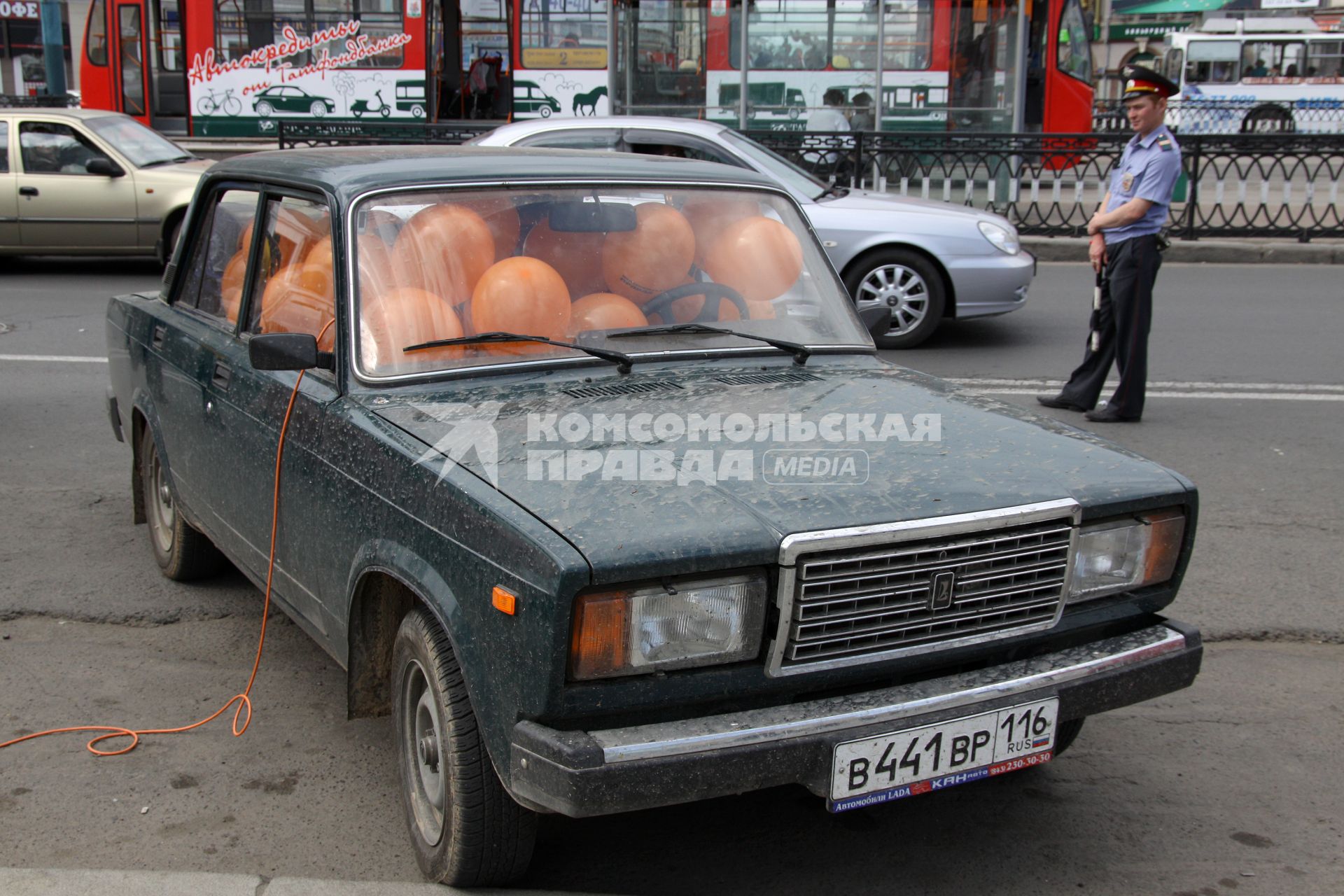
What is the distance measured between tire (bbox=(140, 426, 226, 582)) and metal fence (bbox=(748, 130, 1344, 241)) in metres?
11.1

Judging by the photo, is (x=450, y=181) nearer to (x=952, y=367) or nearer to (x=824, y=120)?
(x=952, y=367)

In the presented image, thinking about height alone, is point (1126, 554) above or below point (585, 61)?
below

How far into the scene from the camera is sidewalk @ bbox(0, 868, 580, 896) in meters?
2.83

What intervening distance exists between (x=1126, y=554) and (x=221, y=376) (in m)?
2.65

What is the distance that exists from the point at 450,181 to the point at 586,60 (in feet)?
47.1

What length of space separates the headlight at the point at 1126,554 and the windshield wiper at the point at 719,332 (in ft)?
3.59

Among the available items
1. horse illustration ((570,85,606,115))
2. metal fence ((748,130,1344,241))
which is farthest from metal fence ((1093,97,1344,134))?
horse illustration ((570,85,606,115))

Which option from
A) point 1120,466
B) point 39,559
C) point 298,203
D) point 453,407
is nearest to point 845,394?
point 1120,466

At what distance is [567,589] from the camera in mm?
2377

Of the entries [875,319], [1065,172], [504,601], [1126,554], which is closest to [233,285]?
[875,319]

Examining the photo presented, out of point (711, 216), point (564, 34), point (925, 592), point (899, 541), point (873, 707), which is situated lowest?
point (873, 707)

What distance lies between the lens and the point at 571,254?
144 inches

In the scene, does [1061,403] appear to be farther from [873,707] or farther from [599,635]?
[599,635]

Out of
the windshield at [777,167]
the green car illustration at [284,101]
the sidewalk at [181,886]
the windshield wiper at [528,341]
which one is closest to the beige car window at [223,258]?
the windshield wiper at [528,341]
